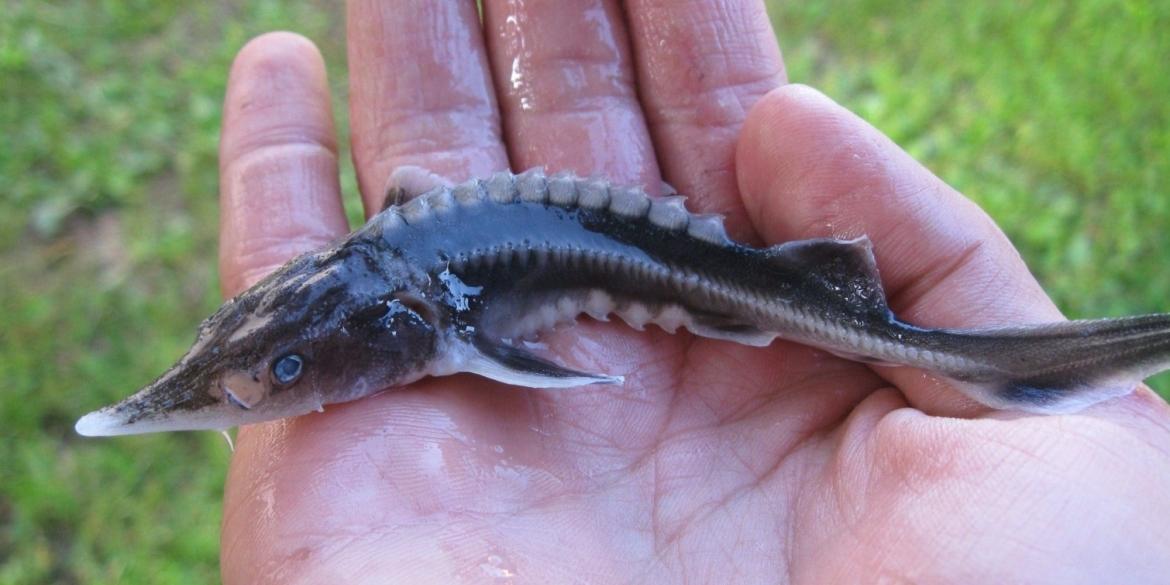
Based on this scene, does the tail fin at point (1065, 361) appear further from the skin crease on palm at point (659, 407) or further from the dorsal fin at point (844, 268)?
the dorsal fin at point (844, 268)

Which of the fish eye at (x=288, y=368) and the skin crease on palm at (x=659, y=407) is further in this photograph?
the fish eye at (x=288, y=368)

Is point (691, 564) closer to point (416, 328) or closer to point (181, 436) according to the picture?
point (416, 328)

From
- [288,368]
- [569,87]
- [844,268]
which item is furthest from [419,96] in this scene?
[844,268]

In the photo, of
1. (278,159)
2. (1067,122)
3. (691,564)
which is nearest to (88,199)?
(278,159)

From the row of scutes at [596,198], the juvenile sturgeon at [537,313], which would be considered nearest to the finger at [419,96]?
the row of scutes at [596,198]

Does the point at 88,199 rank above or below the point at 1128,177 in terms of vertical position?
below

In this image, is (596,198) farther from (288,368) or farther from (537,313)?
(288,368)
